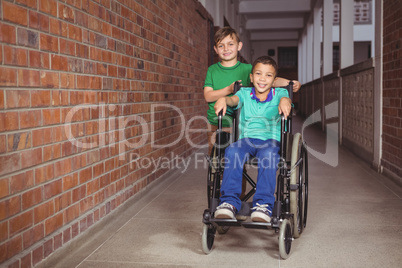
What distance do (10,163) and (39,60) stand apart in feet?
1.57

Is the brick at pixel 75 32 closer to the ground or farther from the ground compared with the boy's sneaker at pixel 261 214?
farther from the ground

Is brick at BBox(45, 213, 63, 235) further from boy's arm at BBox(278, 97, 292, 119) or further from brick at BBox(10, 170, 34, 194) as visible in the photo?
boy's arm at BBox(278, 97, 292, 119)

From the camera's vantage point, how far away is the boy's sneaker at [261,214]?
6.53ft

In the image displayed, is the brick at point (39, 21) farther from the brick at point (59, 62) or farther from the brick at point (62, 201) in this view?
the brick at point (62, 201)

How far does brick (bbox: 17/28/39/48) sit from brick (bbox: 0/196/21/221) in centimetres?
62

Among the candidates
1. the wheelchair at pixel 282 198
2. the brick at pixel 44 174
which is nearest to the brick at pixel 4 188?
the brick at pixel 44 174

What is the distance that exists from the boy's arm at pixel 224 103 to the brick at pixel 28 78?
84cm

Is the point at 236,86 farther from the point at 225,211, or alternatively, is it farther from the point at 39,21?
the point at 39,21

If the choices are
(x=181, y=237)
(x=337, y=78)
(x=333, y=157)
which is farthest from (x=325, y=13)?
(x=181, y=237)

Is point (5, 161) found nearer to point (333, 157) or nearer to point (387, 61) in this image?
point (387, 61)

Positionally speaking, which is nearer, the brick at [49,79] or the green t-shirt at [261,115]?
the brick at [49,79]

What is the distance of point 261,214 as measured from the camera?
2.00 m

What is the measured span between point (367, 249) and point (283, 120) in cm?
78

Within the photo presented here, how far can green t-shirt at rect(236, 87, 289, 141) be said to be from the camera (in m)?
2.34
